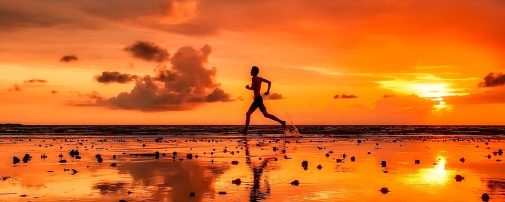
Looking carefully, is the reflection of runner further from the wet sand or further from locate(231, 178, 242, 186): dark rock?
locate(231, 178, 242, 186): dark rock

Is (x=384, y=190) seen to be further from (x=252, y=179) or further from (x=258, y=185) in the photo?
(x=252, y=179)

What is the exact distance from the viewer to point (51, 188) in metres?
16.9

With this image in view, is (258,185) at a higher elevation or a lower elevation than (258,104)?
lower

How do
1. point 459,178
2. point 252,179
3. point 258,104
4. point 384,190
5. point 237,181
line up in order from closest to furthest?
point 384,190 → point 237,181 → point 252,179 → point 459,178 → point 258,104

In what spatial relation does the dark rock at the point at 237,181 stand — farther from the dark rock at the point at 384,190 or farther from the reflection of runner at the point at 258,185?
the dark rock at the point at 384,190

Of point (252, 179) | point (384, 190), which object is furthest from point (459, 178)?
point (252, 179)

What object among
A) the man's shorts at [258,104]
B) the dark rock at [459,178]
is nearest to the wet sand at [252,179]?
the dark rock at [459,178]

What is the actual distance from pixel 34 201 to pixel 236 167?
9481 millimetres

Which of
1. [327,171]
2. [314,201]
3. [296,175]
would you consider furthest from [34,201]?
[327,171]

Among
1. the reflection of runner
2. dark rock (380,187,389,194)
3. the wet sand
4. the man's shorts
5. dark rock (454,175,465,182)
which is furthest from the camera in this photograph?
the man's shorts

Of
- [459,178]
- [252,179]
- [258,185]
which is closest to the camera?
[258,185]

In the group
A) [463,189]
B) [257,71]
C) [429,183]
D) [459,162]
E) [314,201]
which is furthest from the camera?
[257,71]

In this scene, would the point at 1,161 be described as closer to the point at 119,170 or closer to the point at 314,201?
the point at 119,170

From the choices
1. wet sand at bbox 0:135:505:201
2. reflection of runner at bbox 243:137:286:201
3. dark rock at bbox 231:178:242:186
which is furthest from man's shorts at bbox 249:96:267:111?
dark rock at bbox 231:178:242:186
